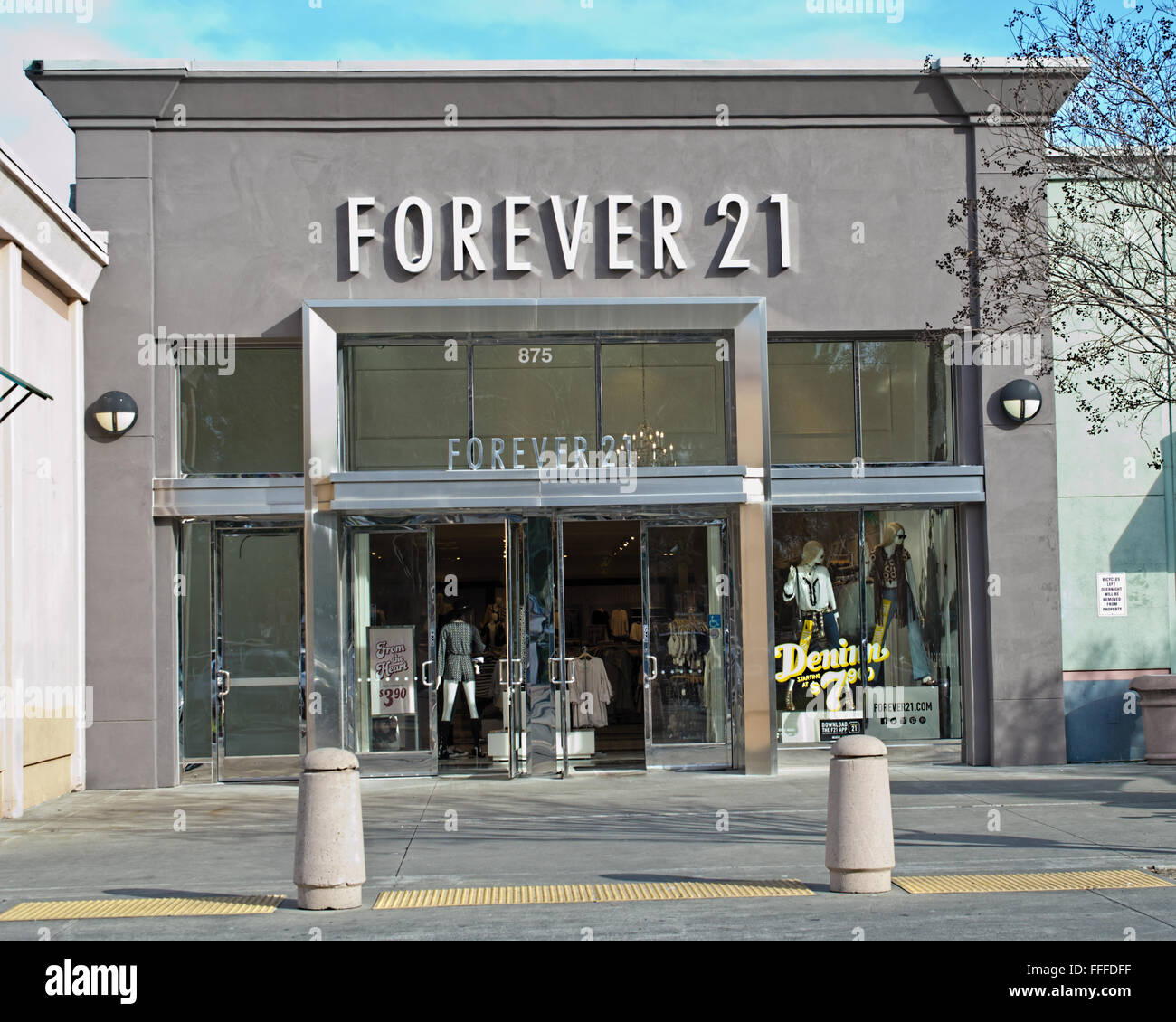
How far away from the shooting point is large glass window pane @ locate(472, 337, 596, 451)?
14.2m

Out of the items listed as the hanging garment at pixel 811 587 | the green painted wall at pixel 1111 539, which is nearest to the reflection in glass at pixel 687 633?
the hanging garment at pixel 811 587

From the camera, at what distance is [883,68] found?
14.3 m

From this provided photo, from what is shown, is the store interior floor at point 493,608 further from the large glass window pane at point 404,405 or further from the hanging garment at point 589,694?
the large glass window pane at point 404,405

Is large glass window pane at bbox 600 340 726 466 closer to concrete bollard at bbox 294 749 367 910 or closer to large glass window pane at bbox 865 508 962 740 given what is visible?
large glass window pane at bbox 865 508 962 740

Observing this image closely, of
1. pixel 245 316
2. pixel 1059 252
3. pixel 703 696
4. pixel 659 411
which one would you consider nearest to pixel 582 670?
pixel 703 696

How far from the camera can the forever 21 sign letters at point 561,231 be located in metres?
14.0

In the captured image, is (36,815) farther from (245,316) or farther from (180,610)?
(245,316)

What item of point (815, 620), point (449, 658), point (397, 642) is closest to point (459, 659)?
point (449, 658)

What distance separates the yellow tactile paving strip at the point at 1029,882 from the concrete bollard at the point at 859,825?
0.27 meters

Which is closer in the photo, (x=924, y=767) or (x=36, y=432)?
(x=36, y=432)

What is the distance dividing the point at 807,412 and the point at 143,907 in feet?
29.7

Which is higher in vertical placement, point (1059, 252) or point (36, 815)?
point (1059, 252)

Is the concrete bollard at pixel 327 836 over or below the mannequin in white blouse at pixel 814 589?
below

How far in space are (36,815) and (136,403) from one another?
173 inches
